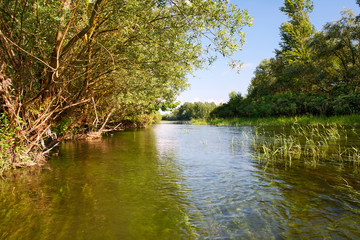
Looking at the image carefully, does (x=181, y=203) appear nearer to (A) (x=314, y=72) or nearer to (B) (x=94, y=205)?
(B) (x=94, y=205)

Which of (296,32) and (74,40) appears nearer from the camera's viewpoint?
(74,40)

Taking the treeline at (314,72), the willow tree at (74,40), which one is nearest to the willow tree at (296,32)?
the treeline at (314,72)

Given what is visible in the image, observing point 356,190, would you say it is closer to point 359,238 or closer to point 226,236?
point 359,238

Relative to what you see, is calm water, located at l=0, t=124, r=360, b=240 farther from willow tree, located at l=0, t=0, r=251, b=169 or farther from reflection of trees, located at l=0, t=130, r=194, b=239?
willow tree, located at l=0, t=0, r=251, b=169

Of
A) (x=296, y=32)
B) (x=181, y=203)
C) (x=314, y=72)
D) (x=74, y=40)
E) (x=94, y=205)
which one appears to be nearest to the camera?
(x=94, y=205)

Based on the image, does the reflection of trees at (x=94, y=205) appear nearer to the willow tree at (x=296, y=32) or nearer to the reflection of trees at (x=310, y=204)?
the reflection of trees at (x=310, y=204)

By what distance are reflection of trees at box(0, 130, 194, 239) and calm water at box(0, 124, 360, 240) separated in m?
0.02

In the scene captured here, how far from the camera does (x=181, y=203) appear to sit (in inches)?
259

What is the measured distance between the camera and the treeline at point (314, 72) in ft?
127

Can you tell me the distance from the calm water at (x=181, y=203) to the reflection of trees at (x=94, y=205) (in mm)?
22

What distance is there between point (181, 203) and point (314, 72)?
5198 cm

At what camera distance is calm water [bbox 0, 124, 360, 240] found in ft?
16.3

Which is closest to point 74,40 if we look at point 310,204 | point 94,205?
point 94,205

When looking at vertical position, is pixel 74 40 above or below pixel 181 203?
above
